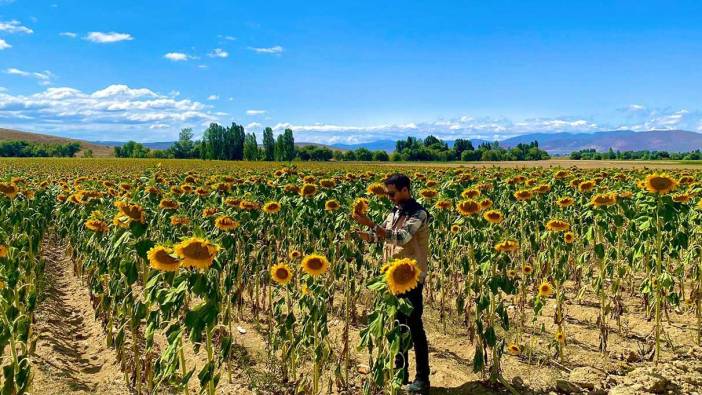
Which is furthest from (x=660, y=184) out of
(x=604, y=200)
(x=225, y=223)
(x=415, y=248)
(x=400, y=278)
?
(x=225, y=223)

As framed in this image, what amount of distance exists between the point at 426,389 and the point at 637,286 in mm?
5342

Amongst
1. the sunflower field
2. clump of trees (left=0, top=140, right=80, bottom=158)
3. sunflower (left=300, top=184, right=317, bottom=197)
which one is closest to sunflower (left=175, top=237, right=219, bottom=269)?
the sunflower field

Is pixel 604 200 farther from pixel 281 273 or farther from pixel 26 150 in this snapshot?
pixel 26 150

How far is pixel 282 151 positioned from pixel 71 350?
103m

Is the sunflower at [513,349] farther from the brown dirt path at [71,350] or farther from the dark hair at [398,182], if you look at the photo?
the brown dirt path at [71,350]

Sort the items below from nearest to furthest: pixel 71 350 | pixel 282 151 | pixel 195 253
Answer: pixel 195 253 < pixel 71 350 < pixel 282 151

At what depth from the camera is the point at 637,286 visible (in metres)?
8.70

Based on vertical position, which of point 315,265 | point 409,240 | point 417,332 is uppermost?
point 409,240

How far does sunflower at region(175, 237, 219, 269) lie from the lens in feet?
11.5

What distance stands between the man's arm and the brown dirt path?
3120mm

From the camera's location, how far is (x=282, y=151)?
10869 centimetres

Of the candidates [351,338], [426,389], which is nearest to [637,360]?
[426,389]

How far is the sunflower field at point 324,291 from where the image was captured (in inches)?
153

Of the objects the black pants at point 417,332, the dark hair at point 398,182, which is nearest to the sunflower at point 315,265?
the black pants at point 417,332
